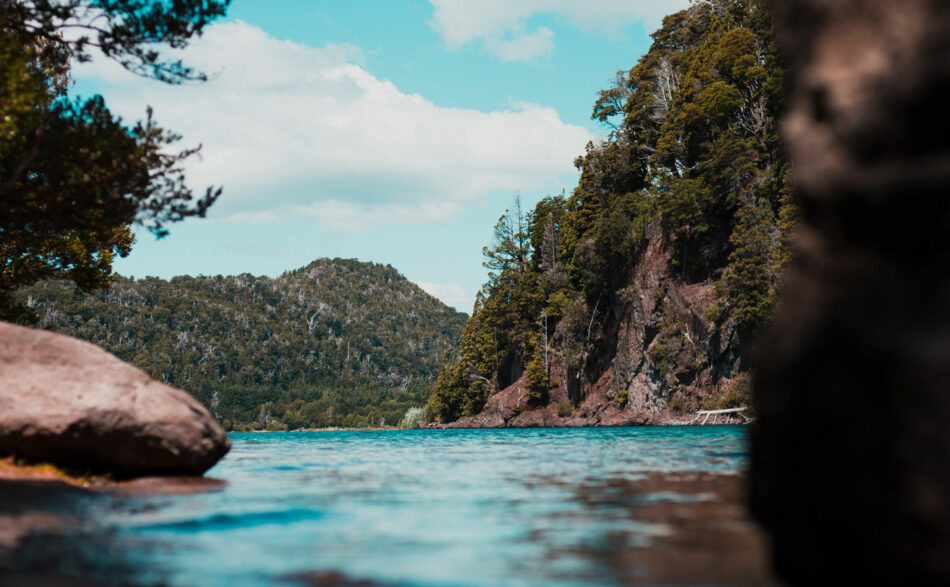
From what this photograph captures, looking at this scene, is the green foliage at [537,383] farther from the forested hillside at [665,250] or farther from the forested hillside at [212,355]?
the forested hillside at [212,355]

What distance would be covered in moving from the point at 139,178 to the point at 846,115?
441 inches

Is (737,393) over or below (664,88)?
below

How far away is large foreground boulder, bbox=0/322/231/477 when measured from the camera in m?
8.95

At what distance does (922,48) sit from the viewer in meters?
3.12

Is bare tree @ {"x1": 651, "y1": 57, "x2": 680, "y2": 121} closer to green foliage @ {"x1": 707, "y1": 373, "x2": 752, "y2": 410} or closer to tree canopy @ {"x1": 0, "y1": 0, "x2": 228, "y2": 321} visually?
green foliage @ {"x1": 707, "y1": 373, "x2": 752, "y2": 410}

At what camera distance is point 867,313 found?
3100 mm

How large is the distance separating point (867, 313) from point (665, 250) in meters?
61.3

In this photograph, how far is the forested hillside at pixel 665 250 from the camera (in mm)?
52344

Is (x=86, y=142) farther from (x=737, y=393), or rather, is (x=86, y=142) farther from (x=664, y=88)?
(x=664, y=88)

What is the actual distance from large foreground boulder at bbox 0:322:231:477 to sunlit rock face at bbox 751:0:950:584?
8.50 metres

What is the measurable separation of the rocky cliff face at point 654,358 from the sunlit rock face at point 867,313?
4861 cm

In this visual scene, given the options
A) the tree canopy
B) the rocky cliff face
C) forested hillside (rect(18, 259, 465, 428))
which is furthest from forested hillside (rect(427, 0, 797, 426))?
forested hillside (rect(18, 259, 465, 428))

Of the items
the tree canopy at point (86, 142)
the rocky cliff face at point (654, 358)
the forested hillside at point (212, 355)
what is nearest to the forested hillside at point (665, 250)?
the rocky cliff face at point (654, 358)

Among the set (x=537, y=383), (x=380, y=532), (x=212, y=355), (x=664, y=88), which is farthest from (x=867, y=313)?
(x=212, y=355)
